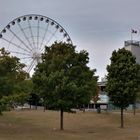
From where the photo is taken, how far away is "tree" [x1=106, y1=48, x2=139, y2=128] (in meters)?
52.0

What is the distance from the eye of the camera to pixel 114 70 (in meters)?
52.8

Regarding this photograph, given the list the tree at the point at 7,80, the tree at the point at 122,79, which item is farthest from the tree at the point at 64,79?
the tree at the point at 122,79

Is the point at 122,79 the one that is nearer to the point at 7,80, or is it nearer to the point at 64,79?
the point at 64,79

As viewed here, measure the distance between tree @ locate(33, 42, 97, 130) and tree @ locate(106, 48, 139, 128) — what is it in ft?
11.6

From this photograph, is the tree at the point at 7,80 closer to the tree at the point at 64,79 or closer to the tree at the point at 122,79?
the tree at the point at 64,79

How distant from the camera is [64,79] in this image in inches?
1796

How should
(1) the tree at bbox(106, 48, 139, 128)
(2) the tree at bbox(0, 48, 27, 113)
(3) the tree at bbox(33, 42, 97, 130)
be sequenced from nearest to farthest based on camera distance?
(2) the tree at bbox(0, 48, 27, 113) < (3) the tree at bbox(33, 42, 97, 130) < (1) the tree at bbox(106, 48, 139, 128)

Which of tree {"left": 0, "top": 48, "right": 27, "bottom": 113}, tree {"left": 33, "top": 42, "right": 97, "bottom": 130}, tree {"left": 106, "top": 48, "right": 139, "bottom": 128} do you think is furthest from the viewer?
tree {"left": 106, "top": 48, "right": 139, "bottom": 128}

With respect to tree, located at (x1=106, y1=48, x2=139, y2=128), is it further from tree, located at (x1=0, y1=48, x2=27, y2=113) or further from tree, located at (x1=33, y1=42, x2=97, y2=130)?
tree, located at (x1=0, y1=48, x2=27, y2=113)

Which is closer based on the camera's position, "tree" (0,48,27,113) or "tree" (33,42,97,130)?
"tree" (0,48,27,113)

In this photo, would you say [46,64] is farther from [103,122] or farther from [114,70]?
[103,122]

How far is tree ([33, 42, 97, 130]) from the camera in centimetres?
4591

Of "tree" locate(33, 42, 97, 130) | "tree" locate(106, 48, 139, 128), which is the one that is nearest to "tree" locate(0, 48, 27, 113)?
"tree" locate(33, 42, 97, 130)

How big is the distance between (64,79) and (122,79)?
898 centimetres
